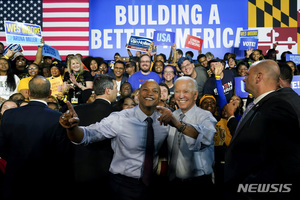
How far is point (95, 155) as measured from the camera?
308 cm

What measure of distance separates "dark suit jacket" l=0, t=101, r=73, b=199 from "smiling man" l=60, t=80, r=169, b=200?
19.2 inches

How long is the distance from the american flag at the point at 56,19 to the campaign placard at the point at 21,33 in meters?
3.11

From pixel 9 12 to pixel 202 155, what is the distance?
9.28 meters

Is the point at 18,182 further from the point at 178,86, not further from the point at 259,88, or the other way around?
the point at 259,88

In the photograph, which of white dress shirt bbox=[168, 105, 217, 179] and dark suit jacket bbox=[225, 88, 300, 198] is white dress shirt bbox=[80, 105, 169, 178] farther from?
dark suit jacket bbox=[225, 88, 300, 198]

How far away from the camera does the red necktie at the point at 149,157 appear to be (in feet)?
8.20

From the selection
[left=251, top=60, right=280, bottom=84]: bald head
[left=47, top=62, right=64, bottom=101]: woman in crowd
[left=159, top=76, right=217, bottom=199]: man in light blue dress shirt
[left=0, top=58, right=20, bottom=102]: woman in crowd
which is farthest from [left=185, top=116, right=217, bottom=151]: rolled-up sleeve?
[left=0, top=58, right=20, bottom=102]: woman in crowd

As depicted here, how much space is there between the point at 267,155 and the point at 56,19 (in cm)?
923

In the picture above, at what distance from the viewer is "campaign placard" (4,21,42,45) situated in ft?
21.3

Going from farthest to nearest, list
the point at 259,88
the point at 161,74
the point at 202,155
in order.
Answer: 1. the point at 161,74
2. the point at 202,155
3. the point at 259,88

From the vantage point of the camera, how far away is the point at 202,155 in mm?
2719

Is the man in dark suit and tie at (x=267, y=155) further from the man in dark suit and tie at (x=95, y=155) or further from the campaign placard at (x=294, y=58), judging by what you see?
the campaign placard at (x=294, y=58)

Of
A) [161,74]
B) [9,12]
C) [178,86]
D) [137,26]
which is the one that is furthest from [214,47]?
[178,86]

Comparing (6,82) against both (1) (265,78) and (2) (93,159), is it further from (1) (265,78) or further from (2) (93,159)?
(1) (265,78)
